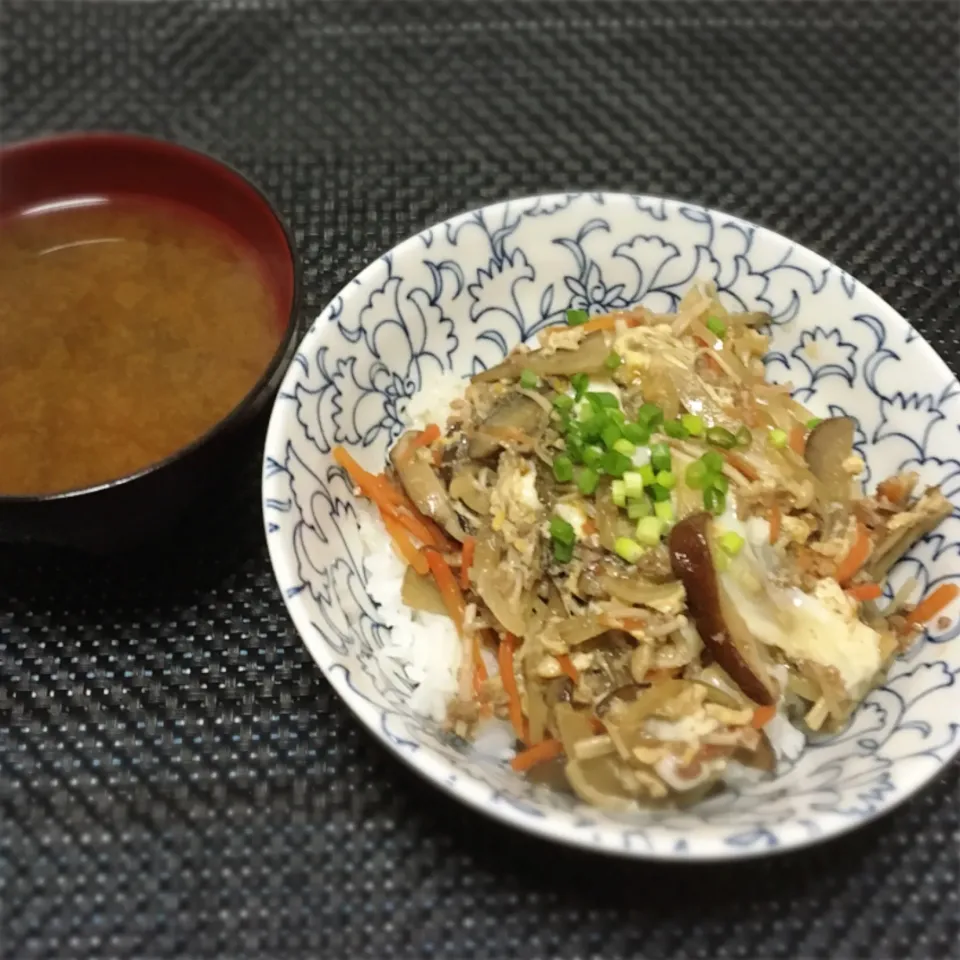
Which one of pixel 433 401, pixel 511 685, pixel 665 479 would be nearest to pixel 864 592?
pixel 665 479

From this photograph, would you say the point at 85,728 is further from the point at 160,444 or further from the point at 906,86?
the point at 906,86

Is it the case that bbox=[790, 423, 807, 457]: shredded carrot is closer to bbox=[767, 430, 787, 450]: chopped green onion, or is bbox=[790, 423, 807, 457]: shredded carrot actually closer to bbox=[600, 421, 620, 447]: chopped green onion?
bbox=[767, 430, 787, 450]: chopped green onion

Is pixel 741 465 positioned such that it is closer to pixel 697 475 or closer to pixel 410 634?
pixel 697 475

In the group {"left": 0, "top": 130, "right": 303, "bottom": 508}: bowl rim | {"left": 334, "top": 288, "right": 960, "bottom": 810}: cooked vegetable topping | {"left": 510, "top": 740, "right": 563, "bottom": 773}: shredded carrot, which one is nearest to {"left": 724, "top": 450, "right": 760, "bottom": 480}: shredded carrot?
{"left": 334, "top": 288, "right": 960, "bottom": 810}: cooked vegetable topping

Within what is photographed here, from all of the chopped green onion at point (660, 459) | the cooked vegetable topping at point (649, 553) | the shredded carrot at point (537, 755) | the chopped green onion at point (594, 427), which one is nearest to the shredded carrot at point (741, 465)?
the cooked vegetable topping at point (649, 553)

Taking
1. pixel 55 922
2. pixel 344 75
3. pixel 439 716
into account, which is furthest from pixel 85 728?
pixel 344 75

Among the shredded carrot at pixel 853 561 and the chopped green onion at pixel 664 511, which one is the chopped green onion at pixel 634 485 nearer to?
the chopped green onion at pixel 664 511

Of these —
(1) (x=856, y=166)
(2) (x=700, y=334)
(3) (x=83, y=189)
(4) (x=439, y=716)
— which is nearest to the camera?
(4) (x=439, y=716)
